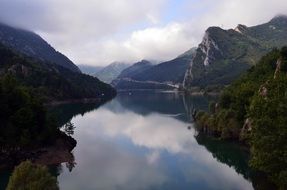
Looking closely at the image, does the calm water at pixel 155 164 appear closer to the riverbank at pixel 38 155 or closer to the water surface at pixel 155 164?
the water surface at pixel 155 164

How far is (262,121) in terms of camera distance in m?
72.5

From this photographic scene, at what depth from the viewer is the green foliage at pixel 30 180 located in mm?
61844

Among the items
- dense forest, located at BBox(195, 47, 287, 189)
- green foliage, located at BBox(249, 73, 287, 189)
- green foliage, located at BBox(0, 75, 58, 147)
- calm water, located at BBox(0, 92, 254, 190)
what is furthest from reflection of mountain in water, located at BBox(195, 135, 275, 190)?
green foliage, located at BBox(0, 75, 58, 147)

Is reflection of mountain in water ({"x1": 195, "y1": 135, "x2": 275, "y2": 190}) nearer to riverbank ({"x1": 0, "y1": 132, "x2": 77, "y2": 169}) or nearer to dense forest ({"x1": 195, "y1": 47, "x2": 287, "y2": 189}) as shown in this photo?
dense forest ({"x1": 195, "y1": 47, "x2": 287, "y2": 189})

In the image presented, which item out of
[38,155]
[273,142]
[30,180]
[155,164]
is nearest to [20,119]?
[38,155]

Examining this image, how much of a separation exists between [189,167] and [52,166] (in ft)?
106

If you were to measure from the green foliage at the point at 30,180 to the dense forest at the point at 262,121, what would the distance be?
33.1m

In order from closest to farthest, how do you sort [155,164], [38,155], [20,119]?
[38,155] → [20,119] → [155,164]

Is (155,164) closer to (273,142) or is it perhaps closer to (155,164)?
(155,164)

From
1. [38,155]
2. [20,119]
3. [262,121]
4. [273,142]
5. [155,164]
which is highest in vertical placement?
[262,121]

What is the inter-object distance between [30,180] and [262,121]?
123 ft

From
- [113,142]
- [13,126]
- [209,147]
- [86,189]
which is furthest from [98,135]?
[86,189]

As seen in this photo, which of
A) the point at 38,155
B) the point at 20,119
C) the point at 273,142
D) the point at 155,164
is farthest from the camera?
the point at 155,164

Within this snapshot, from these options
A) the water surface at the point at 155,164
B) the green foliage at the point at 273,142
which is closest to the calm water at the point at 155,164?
the water surface at the point at 155,164
